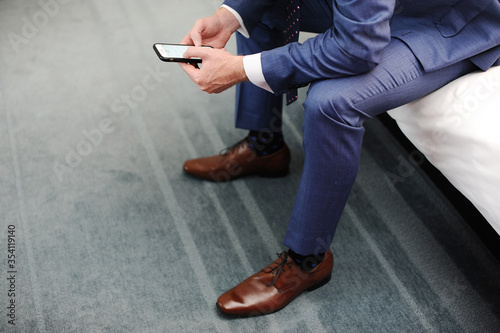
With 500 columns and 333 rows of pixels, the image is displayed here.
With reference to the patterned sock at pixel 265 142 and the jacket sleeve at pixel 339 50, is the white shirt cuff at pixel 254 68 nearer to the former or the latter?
the jacket sleeve at pixel 339 50

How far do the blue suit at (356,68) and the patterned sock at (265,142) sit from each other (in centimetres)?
33

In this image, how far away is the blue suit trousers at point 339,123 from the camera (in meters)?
0.80

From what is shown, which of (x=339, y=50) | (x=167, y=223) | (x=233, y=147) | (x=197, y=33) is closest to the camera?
(x=339, y=50)

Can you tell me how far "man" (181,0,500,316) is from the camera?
78cm

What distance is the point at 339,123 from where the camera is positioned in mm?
788

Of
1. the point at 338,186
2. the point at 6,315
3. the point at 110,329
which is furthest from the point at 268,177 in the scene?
the point at 6,315

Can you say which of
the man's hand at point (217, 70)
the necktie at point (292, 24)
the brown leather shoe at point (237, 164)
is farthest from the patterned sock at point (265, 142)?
the man's hand at point (217, 70)

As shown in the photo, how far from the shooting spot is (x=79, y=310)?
95cm

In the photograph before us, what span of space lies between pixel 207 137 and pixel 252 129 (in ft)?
0.74

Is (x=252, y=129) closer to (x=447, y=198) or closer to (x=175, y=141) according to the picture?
(x=175, y=141)

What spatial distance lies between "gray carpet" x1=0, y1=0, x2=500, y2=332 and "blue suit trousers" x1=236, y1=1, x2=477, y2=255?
0.21 meters

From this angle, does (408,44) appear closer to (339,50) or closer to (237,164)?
(339,50)

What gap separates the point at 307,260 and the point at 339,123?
33cm

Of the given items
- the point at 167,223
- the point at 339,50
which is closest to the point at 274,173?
the point at 167,223
